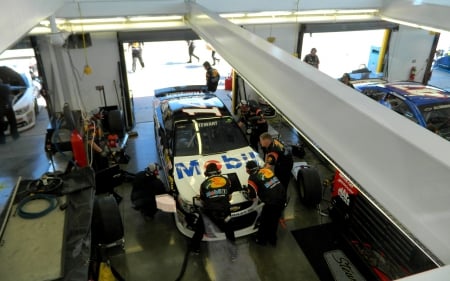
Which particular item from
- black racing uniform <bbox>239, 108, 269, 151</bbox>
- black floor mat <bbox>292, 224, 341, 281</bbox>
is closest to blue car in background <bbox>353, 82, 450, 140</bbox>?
black racing uniform <bbox>239, 108, 269, 151</bbox>

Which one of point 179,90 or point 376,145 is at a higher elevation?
point 376,145

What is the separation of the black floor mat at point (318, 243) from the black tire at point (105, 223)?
285 cm

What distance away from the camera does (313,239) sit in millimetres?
5328

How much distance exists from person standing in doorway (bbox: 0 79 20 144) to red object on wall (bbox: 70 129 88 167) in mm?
3837

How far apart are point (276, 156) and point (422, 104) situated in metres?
3.66

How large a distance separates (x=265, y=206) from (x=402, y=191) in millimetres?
3723

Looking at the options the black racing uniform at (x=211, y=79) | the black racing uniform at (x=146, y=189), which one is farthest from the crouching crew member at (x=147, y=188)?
the black racing uniform at (x=211, y=79)

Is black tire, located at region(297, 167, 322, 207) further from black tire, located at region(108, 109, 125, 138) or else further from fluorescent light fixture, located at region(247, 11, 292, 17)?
black tire, located at region(108, 109, 125, 138)

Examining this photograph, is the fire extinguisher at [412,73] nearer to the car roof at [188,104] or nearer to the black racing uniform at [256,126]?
the black racing uniform at [256,126]

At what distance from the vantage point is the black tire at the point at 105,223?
4.62 meters

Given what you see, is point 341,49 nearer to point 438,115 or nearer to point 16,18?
point 438,115

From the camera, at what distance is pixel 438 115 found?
22.3 ft

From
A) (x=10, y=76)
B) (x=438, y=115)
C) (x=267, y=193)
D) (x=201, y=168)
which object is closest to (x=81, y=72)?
(x=10, y=76)

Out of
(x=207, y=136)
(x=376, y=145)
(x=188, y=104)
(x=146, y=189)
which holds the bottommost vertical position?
(x=146, y=189)
